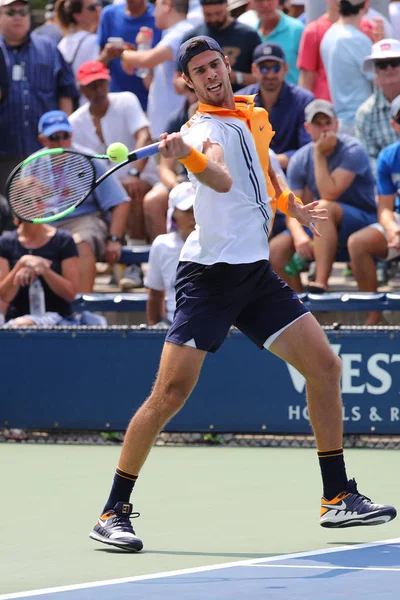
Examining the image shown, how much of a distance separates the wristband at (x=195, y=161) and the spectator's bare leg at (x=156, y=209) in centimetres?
530

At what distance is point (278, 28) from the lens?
1086 cm

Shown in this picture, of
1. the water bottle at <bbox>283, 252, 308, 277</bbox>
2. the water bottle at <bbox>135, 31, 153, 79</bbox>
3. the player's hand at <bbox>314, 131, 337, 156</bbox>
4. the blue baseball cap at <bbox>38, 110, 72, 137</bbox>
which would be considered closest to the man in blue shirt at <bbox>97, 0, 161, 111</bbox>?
the water bottle at <bbox>135, 31, 153, 79</bbox>

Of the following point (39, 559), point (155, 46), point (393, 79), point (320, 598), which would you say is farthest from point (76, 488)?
point (155, 46)

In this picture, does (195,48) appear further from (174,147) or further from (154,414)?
(154,414)

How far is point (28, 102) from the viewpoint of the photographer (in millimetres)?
10516

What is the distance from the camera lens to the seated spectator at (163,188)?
9.84 meters

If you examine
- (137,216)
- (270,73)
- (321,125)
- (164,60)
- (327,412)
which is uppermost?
(164,60)

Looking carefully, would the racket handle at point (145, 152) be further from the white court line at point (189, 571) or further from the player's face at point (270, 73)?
the player's face at point (270, 73)

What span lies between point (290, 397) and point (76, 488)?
2010 mm

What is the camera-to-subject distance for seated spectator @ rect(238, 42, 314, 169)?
9562 millimetres

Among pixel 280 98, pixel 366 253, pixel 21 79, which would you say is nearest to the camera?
pixel 366 253

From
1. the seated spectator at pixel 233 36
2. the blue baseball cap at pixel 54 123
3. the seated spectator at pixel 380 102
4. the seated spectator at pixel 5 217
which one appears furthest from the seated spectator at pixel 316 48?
the seated spectator at pixel 5 217

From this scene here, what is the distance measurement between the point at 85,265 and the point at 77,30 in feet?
11.8

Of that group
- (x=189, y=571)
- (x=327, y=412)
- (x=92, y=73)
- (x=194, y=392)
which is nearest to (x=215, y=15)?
(x=92, y=73)
